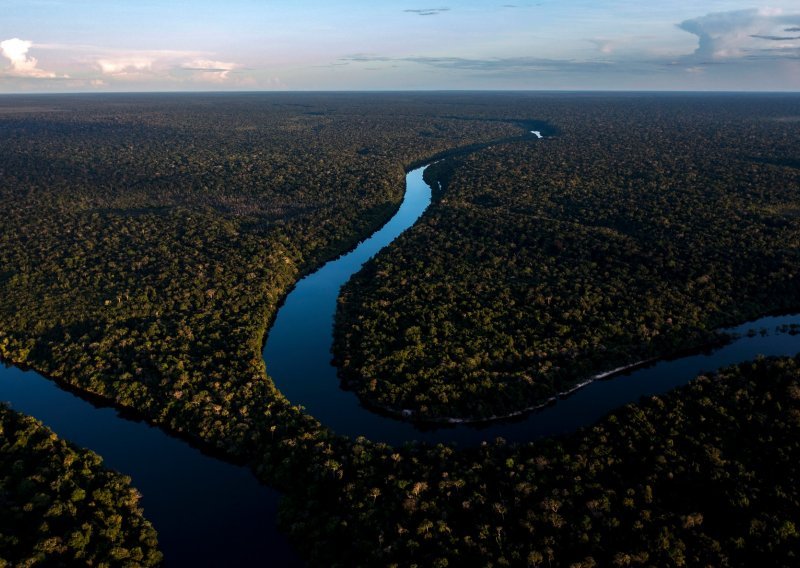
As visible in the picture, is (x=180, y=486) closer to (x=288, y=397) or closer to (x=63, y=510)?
(x=63, y=510)

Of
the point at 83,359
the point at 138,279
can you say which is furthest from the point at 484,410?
the point at 138,279

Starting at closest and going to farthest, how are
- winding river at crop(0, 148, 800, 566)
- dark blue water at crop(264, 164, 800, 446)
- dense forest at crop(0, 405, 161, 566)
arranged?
dense forest at crop(0, 405, 161, 566) < winding river at crop(0, 148, 800, 566) < dark blue water at crop(264, 164, 800, 446)

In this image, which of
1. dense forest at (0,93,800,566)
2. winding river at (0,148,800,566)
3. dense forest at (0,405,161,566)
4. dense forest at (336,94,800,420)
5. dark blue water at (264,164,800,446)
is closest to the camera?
dense forest at (0,405,161,566)

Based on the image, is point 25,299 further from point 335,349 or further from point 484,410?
point 484,410

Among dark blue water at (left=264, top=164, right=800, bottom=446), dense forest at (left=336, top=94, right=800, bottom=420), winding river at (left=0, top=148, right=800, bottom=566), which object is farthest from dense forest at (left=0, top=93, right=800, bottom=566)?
dark blue water at (left=264, top=164, right=800, bottom=446)

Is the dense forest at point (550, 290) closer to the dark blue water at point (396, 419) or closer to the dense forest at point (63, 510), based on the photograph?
the dark blue water at point (396, 419)

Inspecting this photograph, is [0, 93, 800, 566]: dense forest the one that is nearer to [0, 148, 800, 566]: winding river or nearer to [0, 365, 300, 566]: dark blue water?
[0, 365, 300, 566]: dark blue water

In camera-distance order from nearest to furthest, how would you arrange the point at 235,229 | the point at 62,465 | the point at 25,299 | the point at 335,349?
the point at 62,465 → the point at 335,349 → the point at 25,299 → the point at 235,229
